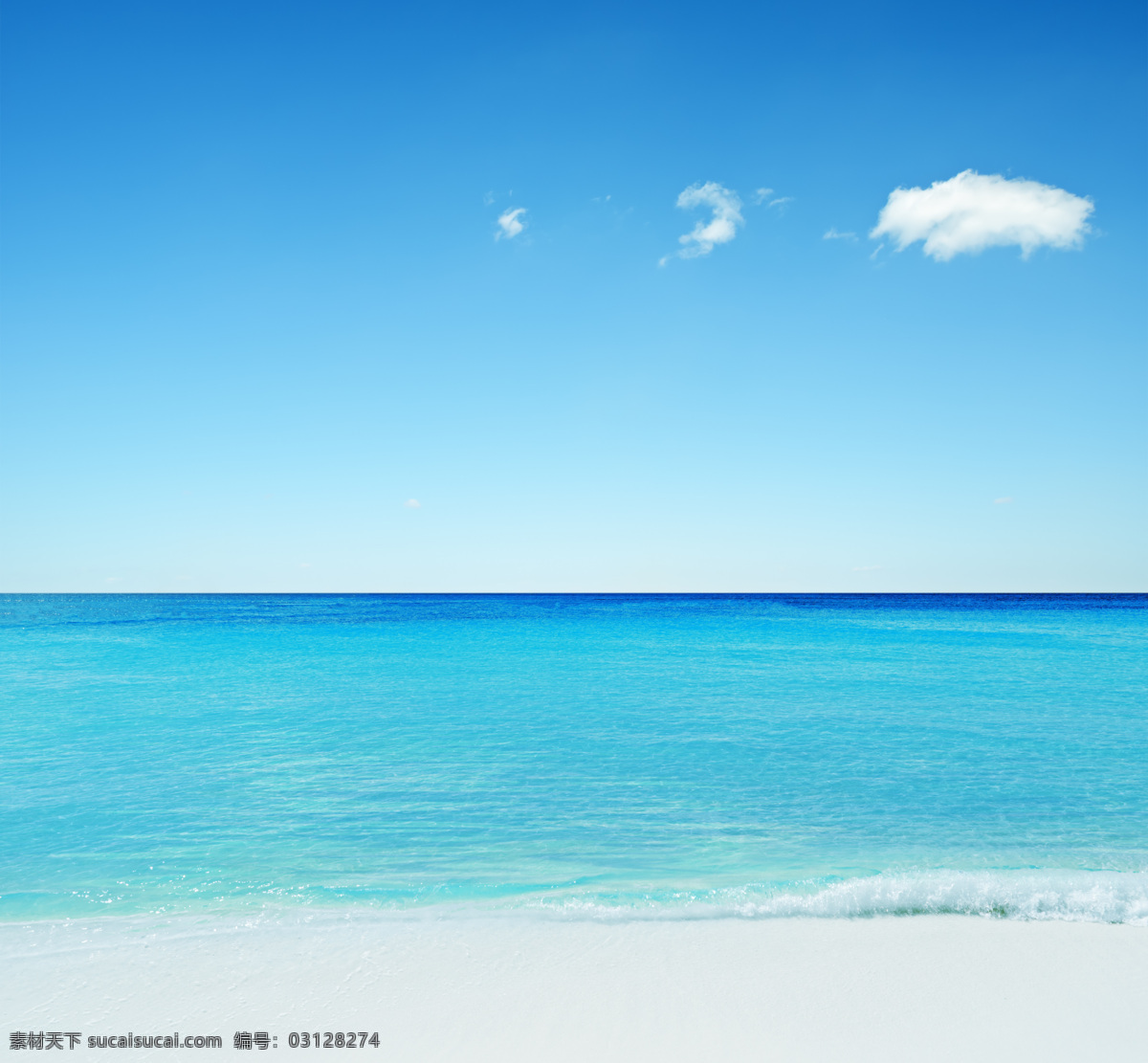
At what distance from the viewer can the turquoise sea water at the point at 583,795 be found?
6.01 meters

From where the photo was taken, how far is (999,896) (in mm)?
5652

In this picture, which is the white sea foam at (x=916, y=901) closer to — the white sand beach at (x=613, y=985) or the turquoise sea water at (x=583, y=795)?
the turquoise sea water at (x=583, y=795)

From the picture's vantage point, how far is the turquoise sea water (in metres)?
6.01

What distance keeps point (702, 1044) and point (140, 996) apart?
3949mm

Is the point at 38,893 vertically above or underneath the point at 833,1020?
underneath

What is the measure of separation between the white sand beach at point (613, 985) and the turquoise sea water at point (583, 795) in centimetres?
47

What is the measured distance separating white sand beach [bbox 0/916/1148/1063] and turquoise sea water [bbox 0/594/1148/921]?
1.56 feet

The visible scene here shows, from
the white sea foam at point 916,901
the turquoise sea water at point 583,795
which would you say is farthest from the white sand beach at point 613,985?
the turquoise sea water at point 583,795

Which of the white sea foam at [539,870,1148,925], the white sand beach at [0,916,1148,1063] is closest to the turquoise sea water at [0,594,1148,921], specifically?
the white sea foam at [539,870,1148,925]

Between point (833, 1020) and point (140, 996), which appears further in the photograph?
point (140, 996)

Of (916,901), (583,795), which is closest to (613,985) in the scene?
(916,901)

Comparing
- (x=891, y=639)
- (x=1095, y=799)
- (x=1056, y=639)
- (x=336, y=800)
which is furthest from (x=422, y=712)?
(x=1056, y=639)

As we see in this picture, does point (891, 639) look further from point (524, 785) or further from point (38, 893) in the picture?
point (38, 893)

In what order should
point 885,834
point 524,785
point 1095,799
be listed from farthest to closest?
1. point 524,785
2. point 1095,799
3. point 885,834
